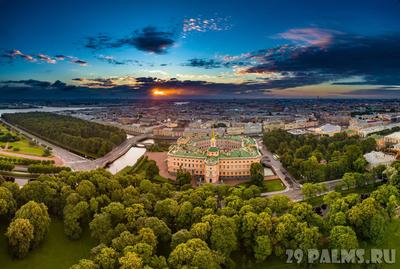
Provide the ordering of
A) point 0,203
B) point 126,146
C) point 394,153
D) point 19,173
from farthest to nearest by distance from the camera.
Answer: point 126,146 → point 394,153 → point 19,173 → point 0,203

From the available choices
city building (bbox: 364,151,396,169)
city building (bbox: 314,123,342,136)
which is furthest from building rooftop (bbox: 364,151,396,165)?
city building (bbox: 314,123,342,136)

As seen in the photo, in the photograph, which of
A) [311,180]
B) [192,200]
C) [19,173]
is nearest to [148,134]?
[19,173]

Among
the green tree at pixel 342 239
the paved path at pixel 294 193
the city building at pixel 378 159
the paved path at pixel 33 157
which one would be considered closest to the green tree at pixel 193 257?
the green tree at pixel 342 239

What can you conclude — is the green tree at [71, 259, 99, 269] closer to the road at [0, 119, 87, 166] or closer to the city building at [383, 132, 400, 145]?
the road at [0, 119, 87, 166]

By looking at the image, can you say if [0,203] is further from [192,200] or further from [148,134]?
[148,134]

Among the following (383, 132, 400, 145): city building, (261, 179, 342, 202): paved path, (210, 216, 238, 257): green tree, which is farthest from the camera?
(383, 132, 400, 145): city building
